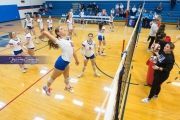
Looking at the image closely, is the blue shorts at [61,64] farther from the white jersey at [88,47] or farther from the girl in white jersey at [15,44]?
the girl in white jersey at [15,44]

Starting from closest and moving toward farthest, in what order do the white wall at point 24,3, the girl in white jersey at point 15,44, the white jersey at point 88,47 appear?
the white jersey at point 88,47, the girl in white jersey at point 15,44, the white wall at point 24,3

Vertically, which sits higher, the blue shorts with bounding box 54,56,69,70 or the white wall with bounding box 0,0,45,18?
the white wall with bounding box 0,0,45,18

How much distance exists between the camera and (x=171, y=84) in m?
4.88

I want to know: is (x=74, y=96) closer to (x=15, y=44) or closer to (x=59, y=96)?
(x=59, y=96)

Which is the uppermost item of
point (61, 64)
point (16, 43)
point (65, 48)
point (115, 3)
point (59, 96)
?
point (115, 3)

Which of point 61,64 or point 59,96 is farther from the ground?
point 61,64

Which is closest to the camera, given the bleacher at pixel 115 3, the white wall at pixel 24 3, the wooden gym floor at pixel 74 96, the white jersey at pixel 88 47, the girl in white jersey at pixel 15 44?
the wooden gym floor at pixel 74 96

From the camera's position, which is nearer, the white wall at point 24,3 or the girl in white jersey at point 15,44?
the girl in white jersey at point 15,44

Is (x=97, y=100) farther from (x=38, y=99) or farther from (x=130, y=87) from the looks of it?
(x=38, y=99)

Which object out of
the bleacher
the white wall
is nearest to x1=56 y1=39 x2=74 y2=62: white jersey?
the bleacher

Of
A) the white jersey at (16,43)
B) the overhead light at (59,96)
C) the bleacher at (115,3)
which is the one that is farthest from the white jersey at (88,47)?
the bleacher at (115,3)

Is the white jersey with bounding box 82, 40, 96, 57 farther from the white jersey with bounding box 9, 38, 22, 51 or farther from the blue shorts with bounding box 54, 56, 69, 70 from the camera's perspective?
the white jersey with bounding box 9, 38, 22, 51

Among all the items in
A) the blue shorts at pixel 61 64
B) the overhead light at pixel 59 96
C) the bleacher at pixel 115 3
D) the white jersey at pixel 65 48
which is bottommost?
the overhead light at pixel 59 96

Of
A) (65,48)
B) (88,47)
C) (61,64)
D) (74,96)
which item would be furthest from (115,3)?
(61,64)
